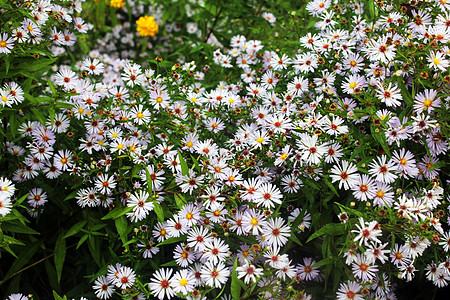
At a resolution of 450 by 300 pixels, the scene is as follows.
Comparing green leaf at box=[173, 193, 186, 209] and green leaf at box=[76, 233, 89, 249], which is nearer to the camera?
green leaf at box=[173, 193, 186, 209]

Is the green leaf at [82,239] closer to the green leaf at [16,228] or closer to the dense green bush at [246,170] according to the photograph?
the dense green bush at [246,170]

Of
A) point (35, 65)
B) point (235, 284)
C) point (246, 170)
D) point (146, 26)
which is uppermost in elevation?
point (146, 26)

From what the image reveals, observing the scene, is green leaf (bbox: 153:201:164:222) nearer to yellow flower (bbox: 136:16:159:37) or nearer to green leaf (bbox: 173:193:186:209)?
green leaf (bbox: 173:193:186:209)

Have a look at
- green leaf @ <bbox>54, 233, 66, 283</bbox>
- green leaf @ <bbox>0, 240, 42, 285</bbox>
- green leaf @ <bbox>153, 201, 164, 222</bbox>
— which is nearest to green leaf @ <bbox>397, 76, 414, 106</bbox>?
green leaf @ <bbox>153, 201, 164, 222</bbox>

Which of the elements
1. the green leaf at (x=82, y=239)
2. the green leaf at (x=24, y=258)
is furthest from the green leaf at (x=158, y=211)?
the green leaf at (x=24, y=258)

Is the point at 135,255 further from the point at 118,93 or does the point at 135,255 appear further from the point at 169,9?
the point at 169,9

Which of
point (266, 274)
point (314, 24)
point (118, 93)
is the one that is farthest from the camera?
point (314, 24)

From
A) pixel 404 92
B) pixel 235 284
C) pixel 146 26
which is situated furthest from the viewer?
pixel 146 26

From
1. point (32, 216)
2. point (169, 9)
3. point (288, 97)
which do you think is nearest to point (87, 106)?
point (32, 216)

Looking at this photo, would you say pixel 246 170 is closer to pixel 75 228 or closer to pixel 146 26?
pixel 75 228

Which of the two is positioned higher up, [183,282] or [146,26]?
[146,26]

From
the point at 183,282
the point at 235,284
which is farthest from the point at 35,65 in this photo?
the point at 235,284
